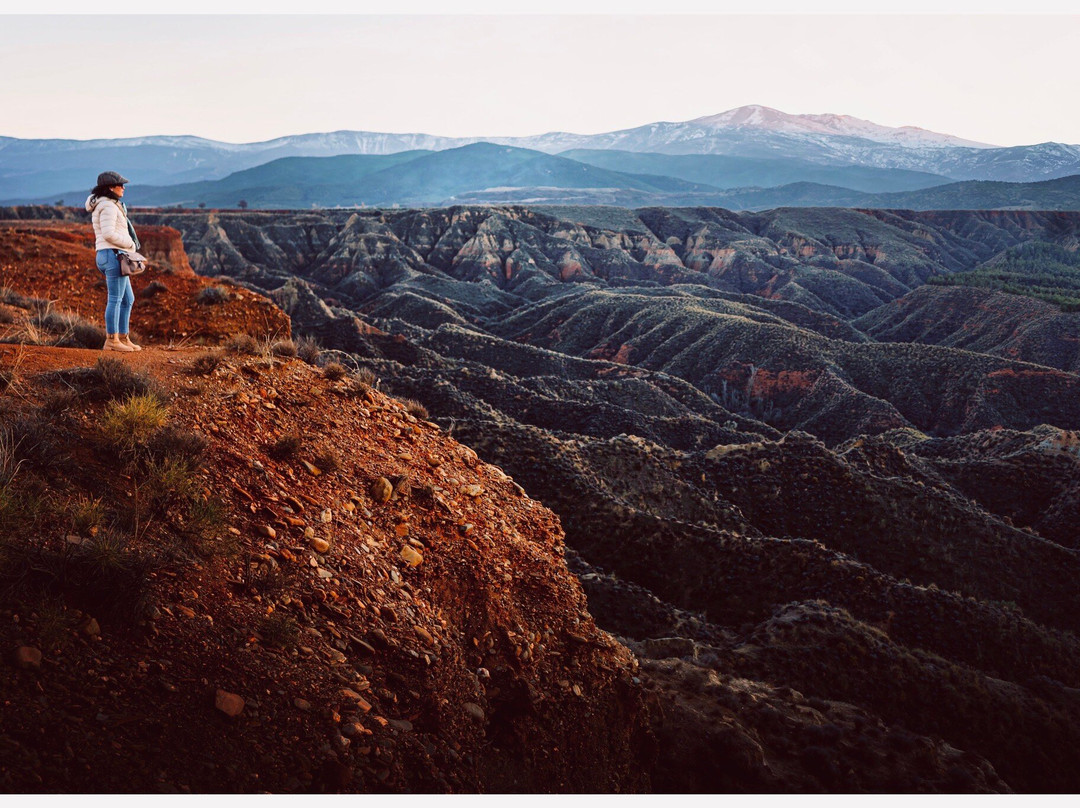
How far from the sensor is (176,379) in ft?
22.6

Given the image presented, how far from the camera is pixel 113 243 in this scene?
8.12m

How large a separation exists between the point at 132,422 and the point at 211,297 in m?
8.12

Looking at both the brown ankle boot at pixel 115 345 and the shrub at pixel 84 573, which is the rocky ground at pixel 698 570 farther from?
the brown ankle boot at pixel 115 345

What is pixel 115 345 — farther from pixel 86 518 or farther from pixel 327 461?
pixel 86 518

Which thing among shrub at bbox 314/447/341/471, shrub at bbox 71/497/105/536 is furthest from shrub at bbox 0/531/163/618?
shrub at bbox 314/447/341/471

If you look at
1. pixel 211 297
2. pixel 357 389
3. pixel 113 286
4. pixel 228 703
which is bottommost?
pixel 228 703

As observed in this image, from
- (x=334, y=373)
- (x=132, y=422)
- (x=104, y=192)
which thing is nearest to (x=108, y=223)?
(x=104, y=192)

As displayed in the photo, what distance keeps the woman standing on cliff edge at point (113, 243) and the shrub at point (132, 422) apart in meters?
2.97

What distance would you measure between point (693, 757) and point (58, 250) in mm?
22875

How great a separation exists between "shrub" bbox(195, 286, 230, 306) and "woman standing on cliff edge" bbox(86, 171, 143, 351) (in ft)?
14.0

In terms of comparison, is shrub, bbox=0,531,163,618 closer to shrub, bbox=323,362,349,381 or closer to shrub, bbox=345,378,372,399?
shrub, bbox=345,378,372,399

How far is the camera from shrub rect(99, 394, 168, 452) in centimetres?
536

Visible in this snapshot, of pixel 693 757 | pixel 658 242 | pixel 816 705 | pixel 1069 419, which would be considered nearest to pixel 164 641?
pixel 693 757

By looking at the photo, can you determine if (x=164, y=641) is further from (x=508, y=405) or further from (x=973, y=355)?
(x=973, y=355)
